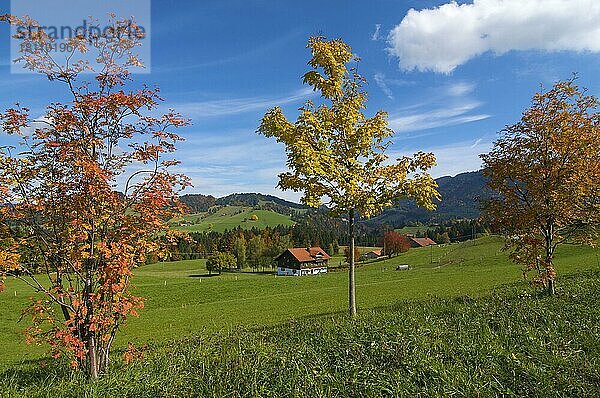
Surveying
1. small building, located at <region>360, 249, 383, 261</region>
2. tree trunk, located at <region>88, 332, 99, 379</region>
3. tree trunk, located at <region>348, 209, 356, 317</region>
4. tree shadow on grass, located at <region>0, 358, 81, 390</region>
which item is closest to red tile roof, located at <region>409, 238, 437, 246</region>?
small building, located at <region>360, 249, 383, 261</region>

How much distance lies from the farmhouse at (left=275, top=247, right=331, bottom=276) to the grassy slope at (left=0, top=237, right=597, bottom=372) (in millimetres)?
22302

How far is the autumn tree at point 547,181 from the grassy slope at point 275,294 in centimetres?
607

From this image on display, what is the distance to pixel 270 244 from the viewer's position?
110 meters

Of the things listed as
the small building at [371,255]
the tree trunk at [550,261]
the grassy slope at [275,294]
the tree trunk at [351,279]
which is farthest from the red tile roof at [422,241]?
the tree trunk at [351,279]

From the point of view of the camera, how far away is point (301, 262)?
315 ft

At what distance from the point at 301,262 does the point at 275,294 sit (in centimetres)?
5176

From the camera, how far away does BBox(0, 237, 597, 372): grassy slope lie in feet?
74.7

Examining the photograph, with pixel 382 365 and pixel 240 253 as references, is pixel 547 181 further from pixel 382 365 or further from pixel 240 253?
pixel 240 253

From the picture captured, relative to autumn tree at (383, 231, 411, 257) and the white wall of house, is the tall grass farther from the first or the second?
autumn tree at (383, 231, 411, 257)

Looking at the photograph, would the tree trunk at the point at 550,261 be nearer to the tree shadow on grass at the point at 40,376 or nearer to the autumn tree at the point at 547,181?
the autumn tree at the point at 547,181

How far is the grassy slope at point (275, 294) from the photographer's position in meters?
22.8

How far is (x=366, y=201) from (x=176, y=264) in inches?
3873

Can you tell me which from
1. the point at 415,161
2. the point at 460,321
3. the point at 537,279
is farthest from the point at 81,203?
the point at 537,279

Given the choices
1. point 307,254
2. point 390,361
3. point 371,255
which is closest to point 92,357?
point 390,361
